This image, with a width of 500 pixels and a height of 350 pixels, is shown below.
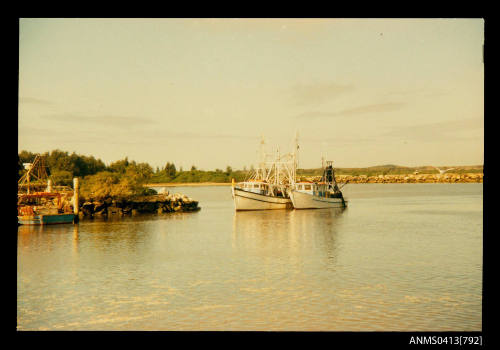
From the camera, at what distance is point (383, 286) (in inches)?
545

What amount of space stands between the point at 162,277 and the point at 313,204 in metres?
30.1

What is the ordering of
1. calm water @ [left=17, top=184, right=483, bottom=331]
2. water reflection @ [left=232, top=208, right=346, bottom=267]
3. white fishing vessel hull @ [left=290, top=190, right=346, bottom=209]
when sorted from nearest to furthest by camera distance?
1. calm water @ [left=17, top=184, right=483, bottom=331]
2. water reflection @ [left=232, top=208, right=346, bottom=267]
3. white fishing vessel hull @ [left=290, top=190, right=346, bottom=209]

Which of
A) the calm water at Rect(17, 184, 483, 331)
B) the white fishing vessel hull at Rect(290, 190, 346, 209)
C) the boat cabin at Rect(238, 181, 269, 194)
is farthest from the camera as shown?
the boat cabin at Rect(238, 181, 269, 194)

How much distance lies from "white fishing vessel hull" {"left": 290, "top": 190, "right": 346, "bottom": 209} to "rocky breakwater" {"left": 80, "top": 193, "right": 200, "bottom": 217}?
968 centimetres

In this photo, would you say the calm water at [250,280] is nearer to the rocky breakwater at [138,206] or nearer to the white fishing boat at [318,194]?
the rocky breakwater at [138,206]

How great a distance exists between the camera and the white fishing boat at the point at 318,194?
43.2m

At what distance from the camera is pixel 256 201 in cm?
4350

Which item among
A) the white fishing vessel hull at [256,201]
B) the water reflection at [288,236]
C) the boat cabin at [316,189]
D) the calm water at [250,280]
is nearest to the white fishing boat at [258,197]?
the white fishing vessel hull at [256,201]

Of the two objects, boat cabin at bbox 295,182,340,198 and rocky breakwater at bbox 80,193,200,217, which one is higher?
boat cabin at bbox 295,182,340,198

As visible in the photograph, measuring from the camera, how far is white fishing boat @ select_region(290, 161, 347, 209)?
43.2 metres

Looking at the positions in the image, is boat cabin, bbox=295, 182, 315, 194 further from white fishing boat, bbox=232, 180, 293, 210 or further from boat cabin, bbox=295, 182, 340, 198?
white fishing boat, bbox=232, 180, 293, 210

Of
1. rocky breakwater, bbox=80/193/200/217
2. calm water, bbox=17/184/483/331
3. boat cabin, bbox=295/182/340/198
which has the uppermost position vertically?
boat cabin, bbox=295/182/340/198

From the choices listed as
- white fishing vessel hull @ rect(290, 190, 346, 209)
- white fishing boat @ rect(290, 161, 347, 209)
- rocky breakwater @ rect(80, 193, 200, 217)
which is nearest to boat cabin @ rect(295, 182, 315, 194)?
white fishing boat @ rect(290, 161, 347, 209)
